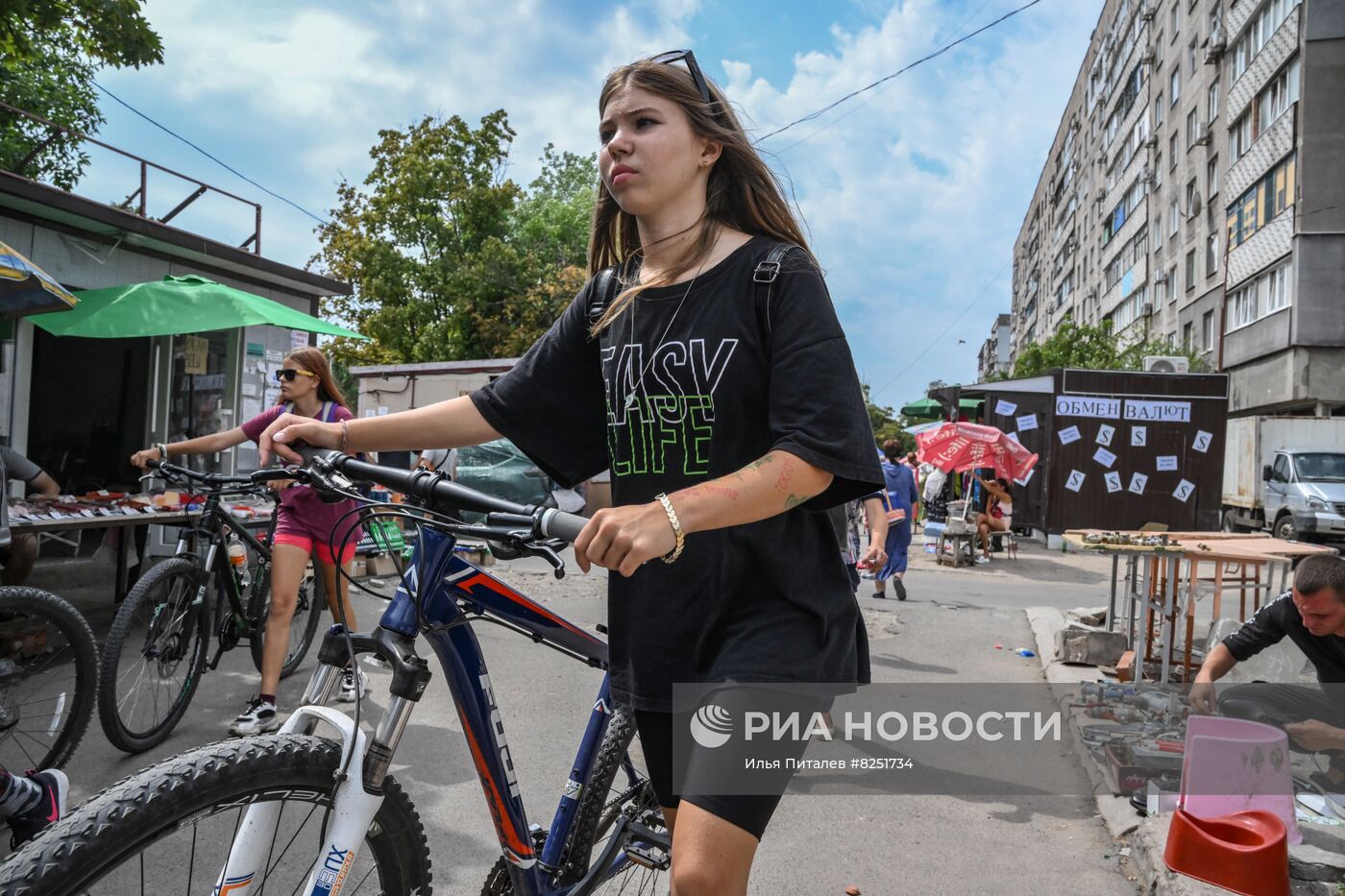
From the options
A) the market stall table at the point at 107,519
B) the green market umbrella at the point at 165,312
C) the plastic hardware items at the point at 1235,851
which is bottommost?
the plastic hardware items at the point at 1235,851

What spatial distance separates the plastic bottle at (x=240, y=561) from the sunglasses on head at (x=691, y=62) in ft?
13.8

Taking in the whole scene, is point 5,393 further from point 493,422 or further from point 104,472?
point 493,422

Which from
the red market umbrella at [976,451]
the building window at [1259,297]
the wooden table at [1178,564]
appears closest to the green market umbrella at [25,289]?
the wooden table at [1178,564]

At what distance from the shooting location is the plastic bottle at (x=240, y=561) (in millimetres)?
5227

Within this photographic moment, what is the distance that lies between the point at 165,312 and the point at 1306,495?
59.9 ft

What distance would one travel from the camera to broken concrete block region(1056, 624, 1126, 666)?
6938 mm

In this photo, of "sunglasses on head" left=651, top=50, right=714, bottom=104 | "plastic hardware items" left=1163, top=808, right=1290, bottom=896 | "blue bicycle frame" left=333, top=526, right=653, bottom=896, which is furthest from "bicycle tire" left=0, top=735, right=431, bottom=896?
"plastic hardware items" left=1163, top=808, right=1290, bottom=896

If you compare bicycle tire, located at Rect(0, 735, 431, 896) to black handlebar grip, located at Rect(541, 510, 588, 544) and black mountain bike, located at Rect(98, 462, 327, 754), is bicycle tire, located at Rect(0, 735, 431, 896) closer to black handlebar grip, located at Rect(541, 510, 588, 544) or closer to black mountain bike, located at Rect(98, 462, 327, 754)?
black handlebar grip, located at Rect(541, 510, 588, 544)

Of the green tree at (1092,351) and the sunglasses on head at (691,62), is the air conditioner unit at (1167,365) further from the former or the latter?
the sunglasses on head at (691,62)

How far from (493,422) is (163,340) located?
954 cm

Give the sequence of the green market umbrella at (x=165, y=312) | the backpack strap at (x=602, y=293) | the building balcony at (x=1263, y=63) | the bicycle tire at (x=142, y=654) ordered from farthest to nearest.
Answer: the building balcony at (x=1263, y=63)
the green market umbrella at (x=165, y=312)
the bicycle tire at (x=142, y=654)
the backpack strap at (x=602, y=293)

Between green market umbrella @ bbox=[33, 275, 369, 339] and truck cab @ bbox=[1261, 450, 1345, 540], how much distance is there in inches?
663

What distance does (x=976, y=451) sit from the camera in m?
15.5

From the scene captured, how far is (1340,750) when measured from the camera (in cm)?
388
